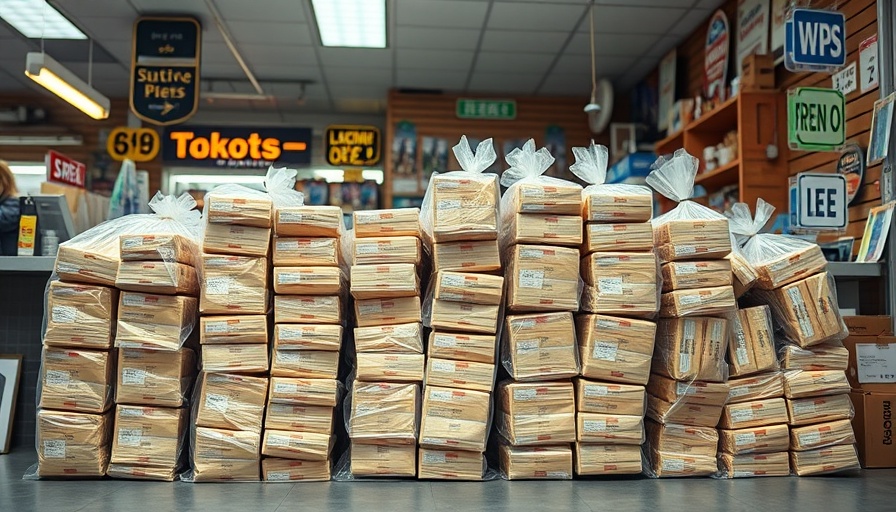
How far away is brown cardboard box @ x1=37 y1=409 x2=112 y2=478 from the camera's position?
142 inches

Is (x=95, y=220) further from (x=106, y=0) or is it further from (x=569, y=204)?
(x=569, y=204)

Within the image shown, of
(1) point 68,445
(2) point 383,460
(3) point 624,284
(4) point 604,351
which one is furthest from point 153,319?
(3) point 624,284

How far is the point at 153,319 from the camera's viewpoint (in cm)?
364

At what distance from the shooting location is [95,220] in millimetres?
5344

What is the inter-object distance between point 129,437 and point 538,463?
1.89 m

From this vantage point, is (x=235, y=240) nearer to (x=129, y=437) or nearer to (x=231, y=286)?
(x=231, y=286)

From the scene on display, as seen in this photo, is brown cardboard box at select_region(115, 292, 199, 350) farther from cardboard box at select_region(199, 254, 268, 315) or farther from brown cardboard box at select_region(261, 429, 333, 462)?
brown cardboard box at select_region(261, 429, 333, 462)

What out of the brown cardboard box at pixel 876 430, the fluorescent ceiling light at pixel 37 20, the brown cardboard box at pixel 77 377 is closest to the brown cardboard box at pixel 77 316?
the brown cardboard box at pixel 77 377

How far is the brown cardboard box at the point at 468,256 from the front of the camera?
3693 millimetres

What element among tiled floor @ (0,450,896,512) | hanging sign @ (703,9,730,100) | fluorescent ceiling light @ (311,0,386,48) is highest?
fluorescent ceiling light @ (311,0,386,48)

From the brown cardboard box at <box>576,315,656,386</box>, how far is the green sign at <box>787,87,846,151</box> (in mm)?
1762

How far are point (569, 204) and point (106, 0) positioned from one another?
5.08 m

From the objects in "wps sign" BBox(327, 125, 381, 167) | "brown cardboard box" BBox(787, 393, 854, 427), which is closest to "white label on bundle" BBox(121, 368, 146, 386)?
"brown cardboard box" BBox(787, 393, 854, 427)

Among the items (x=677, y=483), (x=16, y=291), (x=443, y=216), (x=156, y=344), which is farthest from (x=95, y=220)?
(x=677, y=483)
